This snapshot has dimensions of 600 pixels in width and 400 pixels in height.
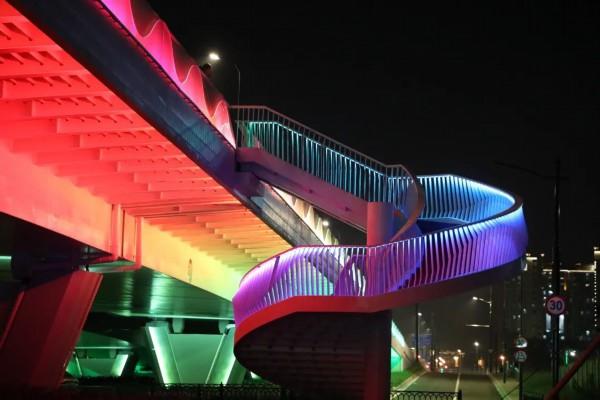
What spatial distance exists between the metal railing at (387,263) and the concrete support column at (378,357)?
119 centimetres

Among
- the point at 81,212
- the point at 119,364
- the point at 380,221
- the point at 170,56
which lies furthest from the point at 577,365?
the point at 119,364

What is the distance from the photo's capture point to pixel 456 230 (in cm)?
2048

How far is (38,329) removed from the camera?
68.9 ft

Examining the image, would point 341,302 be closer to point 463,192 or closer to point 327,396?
point 327,396

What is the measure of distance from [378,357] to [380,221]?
3.56m

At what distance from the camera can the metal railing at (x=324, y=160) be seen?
24984 mm

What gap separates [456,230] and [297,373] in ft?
19.7

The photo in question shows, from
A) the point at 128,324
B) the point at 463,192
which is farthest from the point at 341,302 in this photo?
the point at 128,324

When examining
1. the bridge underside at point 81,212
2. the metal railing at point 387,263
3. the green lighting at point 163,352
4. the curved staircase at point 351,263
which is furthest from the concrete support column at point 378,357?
the green lighting at point 163,352

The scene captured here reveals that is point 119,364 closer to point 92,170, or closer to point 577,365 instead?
point 92,170

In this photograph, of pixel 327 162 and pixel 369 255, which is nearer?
pixel 369 255

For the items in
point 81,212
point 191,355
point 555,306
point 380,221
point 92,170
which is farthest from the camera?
point 191,355

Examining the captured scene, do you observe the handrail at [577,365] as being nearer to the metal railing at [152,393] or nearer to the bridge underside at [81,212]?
the bridge underside at [81,212]

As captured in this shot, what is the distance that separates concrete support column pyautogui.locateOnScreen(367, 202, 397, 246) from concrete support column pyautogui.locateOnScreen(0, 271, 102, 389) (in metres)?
7.20
